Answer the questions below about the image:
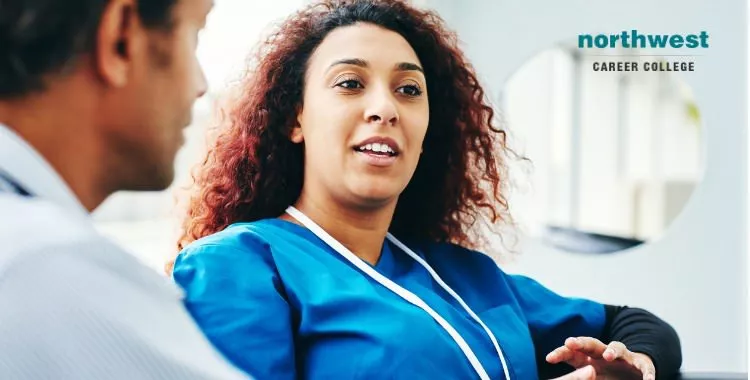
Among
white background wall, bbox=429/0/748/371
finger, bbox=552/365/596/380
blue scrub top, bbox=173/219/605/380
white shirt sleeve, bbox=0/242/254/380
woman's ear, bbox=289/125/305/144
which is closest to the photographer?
white shirt sleeve, bbox=0/242/254/380

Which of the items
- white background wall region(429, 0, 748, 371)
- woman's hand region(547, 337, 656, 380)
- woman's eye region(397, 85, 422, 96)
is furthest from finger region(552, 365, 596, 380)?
white background wall region(429, 0, 748, 371)

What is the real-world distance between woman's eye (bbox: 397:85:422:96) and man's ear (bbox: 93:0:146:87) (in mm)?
644

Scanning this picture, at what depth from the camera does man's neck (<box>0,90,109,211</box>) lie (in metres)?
0.44

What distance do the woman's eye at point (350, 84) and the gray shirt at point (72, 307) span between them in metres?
0.66

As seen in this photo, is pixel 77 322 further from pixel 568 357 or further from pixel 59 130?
pixel 568 357

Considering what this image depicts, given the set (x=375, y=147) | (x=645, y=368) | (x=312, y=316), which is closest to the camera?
(x=312, y=316)

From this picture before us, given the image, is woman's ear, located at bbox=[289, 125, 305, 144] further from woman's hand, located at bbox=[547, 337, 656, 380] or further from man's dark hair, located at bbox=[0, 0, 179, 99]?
man's dark hair, located at bbox=[0, 0, 179, 99]

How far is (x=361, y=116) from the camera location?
3.39 ft

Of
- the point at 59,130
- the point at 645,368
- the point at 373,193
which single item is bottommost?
the point at 645,368

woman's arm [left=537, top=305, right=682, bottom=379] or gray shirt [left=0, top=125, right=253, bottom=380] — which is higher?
gray shirt [left=0, top=125, right=253, bottom=380]

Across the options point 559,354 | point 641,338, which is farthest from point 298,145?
point 641,338

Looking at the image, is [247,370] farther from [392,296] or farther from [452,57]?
[452,57]

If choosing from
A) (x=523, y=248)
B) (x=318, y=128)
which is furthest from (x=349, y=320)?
(x=523, y=248)

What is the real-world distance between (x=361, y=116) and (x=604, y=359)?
17.8 inches
